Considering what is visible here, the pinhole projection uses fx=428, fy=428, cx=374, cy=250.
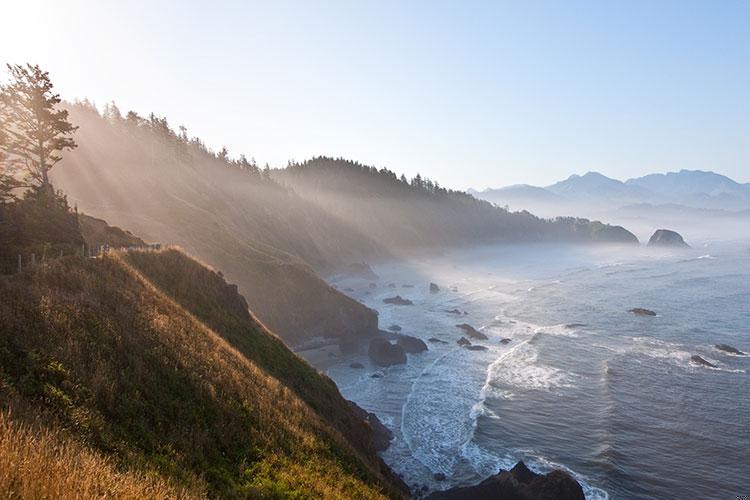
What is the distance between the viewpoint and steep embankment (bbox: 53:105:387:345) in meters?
58.4

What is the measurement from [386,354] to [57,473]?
45774mm

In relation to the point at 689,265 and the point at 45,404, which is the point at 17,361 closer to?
the point at 45,404

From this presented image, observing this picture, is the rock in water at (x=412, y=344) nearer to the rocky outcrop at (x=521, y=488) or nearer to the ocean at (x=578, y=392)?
the ocean at (x=578, y=392)

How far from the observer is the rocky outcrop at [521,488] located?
24344 mm

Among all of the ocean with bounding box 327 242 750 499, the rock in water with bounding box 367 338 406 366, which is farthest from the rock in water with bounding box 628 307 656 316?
the rock in water with bounding box 367 338 406 366

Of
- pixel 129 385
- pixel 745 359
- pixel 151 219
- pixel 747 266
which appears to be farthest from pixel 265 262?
pixel 747 266

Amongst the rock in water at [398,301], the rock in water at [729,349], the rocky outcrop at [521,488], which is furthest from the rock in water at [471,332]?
the rocky outcrop at [521,488]

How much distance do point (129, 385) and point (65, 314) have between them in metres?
4.17

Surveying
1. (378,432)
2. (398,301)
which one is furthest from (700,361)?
(398,301)

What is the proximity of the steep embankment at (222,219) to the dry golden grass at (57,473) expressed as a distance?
151 feet

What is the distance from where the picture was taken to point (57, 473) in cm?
656

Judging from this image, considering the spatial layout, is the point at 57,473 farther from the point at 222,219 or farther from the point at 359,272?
the point at 359,272

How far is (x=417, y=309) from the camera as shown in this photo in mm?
80562

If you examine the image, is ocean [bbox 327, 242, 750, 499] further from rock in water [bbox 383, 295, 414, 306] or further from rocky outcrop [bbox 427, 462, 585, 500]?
rocky outcrop [bbox 427, 462, 585, 500]
